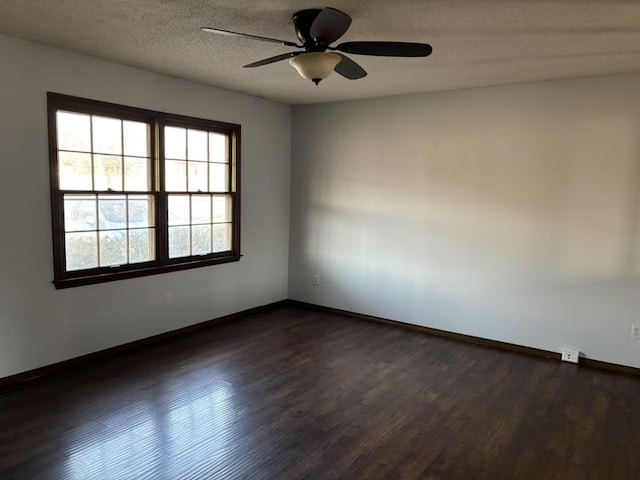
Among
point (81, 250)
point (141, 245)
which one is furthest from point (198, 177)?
point (81, 250)

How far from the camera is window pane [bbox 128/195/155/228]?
4062 mm

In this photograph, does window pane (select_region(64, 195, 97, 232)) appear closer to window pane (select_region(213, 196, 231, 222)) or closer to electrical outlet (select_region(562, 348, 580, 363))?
window pane (select_region(213, 196, 231, 222))

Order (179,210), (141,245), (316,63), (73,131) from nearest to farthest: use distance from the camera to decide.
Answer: (316,63), (73,131), (141,245), (179,210)

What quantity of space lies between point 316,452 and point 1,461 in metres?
1.70

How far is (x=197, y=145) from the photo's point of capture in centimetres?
464

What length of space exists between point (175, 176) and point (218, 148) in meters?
0.67

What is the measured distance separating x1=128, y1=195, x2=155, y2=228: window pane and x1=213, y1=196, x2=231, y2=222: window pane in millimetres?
797

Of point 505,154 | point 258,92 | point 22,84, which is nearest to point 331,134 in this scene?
point 258,92

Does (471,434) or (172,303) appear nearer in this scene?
(471,434)

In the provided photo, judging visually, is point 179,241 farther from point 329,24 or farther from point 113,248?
point 329,24

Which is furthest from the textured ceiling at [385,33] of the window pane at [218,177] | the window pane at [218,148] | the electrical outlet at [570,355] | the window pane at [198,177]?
the electrical outlet at [570,355]

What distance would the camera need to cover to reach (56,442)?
2604 millimetres

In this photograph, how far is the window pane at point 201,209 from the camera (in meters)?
4.66

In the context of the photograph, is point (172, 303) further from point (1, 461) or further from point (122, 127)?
point (1, 461)
